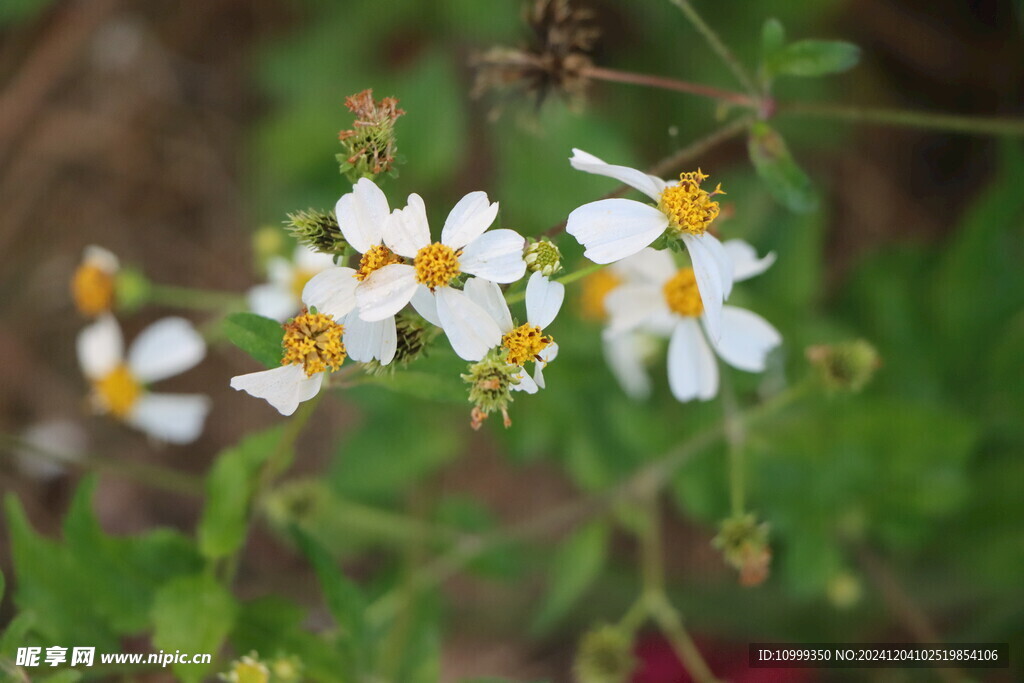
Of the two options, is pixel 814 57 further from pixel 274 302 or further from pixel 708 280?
pixel 274 302

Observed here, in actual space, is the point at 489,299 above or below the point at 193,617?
above

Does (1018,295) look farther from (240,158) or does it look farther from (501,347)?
(240,158)

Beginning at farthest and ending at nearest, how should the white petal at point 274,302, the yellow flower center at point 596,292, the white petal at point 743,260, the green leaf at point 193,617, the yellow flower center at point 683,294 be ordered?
the yellow flower center at point 596,292, the white petal at point 274,302, the yellow flower center at point 683,294, the white petal at point 743,260, the green leaf at point 193,617

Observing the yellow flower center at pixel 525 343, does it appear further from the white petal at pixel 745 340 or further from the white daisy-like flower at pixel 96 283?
the white daisy-like flower at pixel 96 283

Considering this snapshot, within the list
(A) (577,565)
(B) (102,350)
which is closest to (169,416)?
(B) (102,350)

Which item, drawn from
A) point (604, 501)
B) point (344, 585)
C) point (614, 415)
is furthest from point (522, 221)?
point (344, 585)

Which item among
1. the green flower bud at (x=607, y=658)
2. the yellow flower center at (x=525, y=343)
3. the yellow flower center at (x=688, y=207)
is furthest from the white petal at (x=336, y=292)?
the green flower bud at (x=607, y=658)
